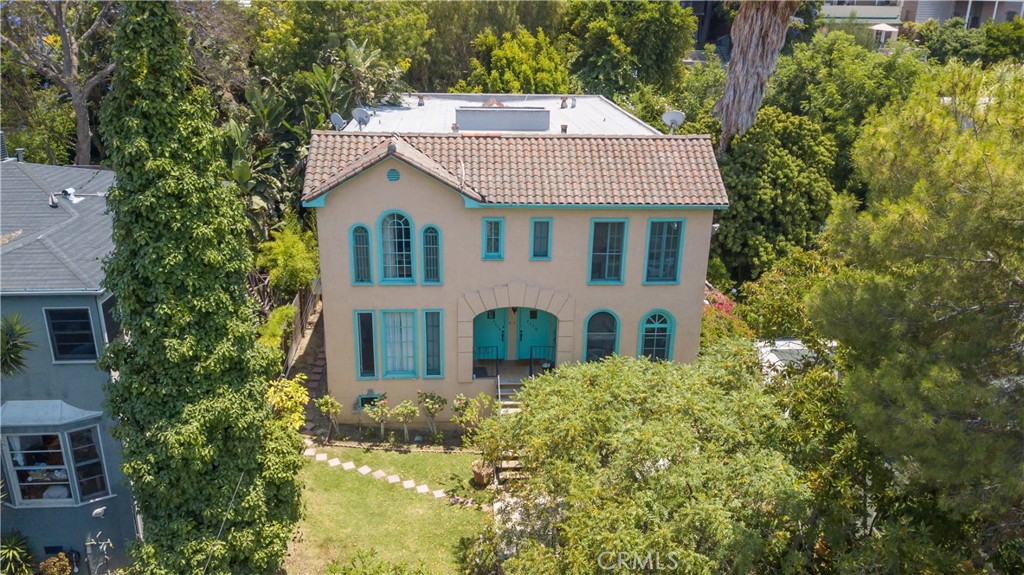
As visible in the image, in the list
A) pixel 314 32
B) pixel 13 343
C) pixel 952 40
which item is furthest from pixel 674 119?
pixel 952 40

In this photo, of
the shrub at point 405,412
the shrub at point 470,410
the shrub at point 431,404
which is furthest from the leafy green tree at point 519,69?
the shrub at point 405,412

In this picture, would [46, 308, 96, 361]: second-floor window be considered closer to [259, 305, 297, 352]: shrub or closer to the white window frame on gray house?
the white window frame on gray house

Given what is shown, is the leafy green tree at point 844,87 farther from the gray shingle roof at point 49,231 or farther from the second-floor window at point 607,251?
the gray shingle roof at point 49,231

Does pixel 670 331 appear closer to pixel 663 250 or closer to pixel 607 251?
pixel 663 250

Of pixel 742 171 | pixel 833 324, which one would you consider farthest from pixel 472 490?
pixel 742 171

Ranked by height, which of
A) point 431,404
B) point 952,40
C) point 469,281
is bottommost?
point 431,404

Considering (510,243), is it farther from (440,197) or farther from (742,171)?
Answer: (742,171)

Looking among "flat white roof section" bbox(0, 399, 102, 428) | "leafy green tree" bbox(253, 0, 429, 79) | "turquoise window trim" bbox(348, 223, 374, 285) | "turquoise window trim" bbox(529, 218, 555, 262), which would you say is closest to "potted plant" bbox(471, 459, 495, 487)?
"turquoise window trim" bbox(529, 218, 555, 262)
